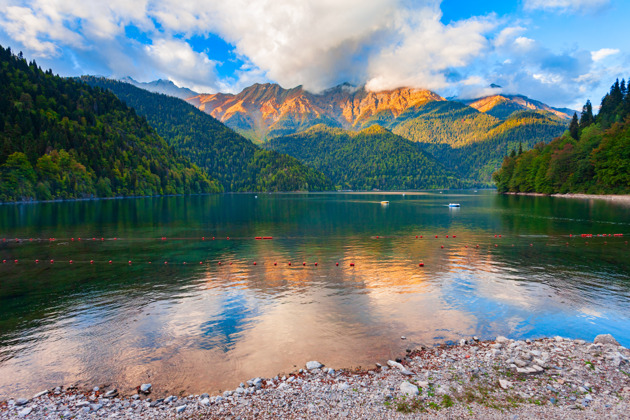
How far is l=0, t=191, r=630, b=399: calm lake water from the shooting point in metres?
16.8

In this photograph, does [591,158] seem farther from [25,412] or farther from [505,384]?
[25,412]

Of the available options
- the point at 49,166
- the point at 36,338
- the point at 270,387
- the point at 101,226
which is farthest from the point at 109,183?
the point at 270,387

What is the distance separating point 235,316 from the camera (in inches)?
907

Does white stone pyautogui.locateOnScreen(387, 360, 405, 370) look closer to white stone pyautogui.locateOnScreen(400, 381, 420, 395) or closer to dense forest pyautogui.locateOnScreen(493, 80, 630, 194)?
white stone pyautogui.locateOnScreen(400, 381, 420, 395)

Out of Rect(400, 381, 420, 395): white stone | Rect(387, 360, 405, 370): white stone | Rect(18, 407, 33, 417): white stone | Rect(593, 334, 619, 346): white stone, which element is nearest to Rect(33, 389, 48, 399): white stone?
Rect(18, 407, 33, 417): white stone

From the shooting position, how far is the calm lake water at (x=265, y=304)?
16.8 metres

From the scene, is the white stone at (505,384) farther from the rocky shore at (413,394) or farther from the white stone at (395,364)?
the white stone at (395,364)

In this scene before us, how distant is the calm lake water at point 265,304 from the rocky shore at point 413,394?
136 cm

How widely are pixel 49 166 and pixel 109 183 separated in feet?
115

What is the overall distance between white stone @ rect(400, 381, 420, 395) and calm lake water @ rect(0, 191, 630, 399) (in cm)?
309

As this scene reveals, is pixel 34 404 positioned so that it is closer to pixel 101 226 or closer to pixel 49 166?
pixel 101 226

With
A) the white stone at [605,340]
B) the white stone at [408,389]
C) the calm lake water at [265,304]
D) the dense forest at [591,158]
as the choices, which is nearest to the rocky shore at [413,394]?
the white stone at [408,389]

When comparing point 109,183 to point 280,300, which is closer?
point 280,300

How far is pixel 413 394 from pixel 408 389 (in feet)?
0.81
